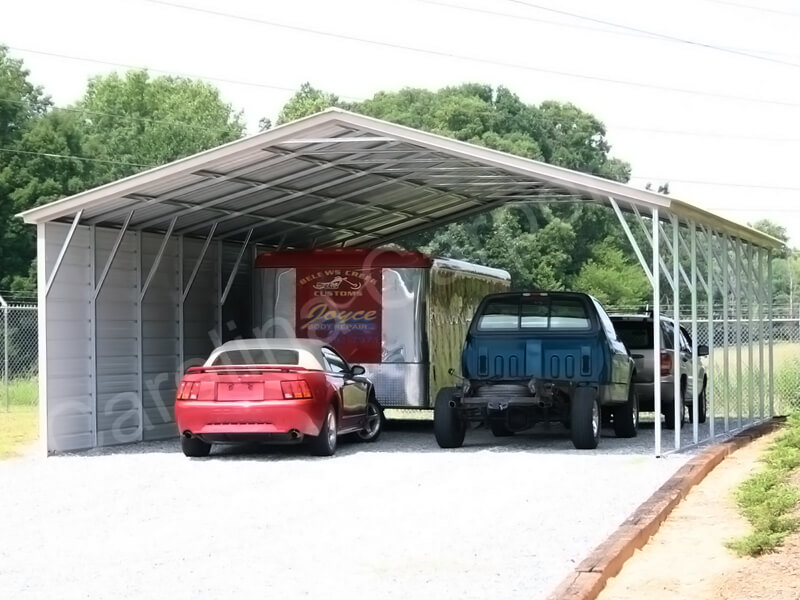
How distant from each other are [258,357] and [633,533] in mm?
7993

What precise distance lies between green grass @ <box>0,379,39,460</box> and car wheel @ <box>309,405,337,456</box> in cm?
436

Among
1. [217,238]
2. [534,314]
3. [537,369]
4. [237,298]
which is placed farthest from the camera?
[237,298]

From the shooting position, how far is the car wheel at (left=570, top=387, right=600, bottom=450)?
16938mm

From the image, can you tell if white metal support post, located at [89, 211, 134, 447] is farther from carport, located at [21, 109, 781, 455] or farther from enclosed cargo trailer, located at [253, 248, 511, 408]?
enclosed cargo trailer, located at [253, 248, 511, 408]

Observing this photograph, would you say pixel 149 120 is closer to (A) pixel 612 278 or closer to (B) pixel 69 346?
(A) pixel 612 278

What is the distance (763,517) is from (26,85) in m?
56.9

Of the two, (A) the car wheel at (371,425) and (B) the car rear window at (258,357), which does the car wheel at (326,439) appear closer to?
(B) the car rear window at (258,357)

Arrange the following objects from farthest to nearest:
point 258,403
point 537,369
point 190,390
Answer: point 537,369 → point 190,390 → point 258,403

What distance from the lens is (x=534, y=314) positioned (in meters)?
18.3

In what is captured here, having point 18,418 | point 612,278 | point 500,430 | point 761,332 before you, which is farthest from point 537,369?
point 612,278

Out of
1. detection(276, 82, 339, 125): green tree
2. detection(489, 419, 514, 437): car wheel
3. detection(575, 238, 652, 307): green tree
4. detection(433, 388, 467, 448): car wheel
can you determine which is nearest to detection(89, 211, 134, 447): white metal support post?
detection(433, 388, 467, 448): car wheel

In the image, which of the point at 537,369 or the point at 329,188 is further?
the point at 329,188

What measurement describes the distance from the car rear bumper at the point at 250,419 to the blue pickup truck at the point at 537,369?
217cm

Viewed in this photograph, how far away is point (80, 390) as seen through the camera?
18344mm
